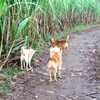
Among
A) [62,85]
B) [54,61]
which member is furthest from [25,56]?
[62,85]

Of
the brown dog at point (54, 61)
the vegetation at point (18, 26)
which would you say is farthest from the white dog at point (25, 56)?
the brown dog at point (54, 61)

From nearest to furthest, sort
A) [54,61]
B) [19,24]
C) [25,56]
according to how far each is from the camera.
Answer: [54,61] < [25,56] < [19,24]

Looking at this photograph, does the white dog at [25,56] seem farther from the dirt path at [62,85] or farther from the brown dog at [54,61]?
the brown dog at [54,61]

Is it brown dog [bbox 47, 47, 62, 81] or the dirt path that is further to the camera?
brown dog [bbox 47, 47, 62, 81]

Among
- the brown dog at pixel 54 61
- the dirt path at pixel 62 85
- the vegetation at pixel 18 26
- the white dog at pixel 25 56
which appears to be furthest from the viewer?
the white dog at pixel 25 56

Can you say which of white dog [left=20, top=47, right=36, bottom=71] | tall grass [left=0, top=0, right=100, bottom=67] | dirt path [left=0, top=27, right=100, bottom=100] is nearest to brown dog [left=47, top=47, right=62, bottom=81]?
dirt path [left=0, top=27, right=100, bottom=100]

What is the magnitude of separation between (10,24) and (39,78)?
1183 mm

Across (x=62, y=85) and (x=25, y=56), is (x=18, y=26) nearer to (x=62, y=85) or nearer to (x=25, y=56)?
(x=25, y=56)

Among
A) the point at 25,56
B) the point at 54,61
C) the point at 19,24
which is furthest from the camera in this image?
the point at 19,24

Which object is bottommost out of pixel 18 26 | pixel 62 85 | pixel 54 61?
pixel 62 85

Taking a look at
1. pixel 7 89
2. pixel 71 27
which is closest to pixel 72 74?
pixel 7 89

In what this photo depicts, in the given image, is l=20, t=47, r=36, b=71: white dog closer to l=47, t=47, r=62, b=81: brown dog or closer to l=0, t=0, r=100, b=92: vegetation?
l=0, t=0, r=100, b=92: vegetation

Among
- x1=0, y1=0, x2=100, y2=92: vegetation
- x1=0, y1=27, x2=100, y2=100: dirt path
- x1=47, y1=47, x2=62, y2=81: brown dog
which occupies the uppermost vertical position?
x1=0, y1=0, x2=100, y2=92: vegetation

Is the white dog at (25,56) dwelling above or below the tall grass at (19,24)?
below
